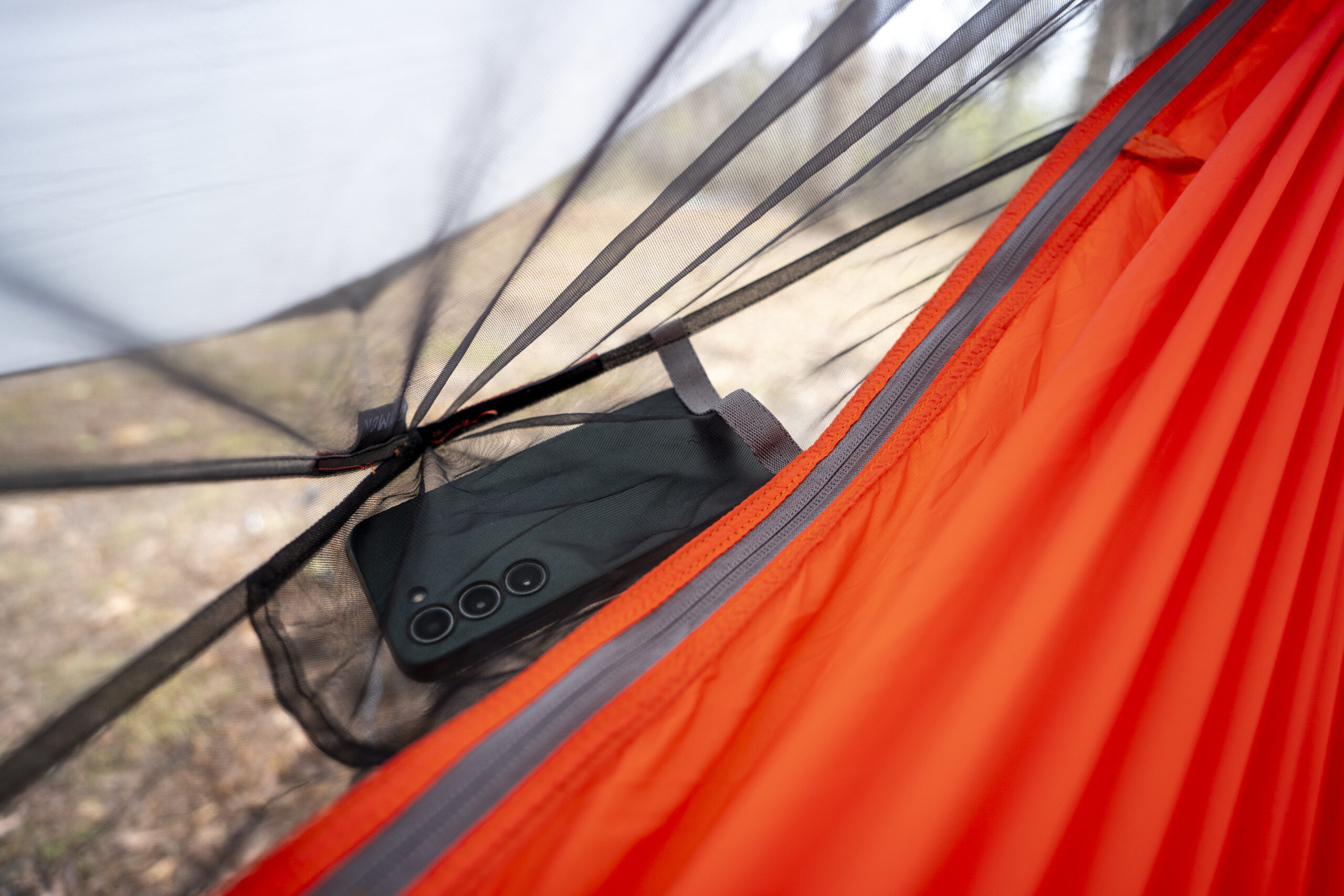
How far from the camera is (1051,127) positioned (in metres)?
0.97

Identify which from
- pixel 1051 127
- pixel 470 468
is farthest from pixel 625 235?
pixel 1051 127

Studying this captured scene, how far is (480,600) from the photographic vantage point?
2.11 ft

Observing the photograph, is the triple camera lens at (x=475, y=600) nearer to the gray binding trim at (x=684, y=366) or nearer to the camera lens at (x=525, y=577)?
the camera lens at (x=525, y=577)

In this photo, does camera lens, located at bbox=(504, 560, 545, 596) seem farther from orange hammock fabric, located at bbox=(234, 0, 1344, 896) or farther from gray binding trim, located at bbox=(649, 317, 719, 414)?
gray binding trim, located at bbox=(649, 317, 719, 414)

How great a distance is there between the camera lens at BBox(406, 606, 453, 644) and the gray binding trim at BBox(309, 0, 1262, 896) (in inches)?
4.4

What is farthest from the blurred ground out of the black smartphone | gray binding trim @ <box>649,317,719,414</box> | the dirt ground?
gray binding trim @ <box>649,317,719,414</box>

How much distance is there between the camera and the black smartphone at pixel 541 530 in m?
0.62

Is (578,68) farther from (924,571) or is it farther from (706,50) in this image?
(924,571)

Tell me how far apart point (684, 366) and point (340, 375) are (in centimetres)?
40

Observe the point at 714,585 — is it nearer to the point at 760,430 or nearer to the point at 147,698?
the point at 760,430

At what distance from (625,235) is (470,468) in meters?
0.28

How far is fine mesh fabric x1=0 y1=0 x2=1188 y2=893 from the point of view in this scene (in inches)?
17.3

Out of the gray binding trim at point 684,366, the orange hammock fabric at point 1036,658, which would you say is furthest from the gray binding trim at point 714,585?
the gray binding trim at point 684,366

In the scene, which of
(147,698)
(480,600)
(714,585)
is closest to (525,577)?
(480,600)
